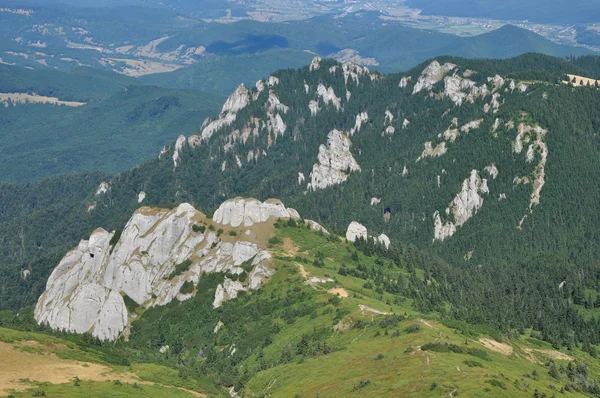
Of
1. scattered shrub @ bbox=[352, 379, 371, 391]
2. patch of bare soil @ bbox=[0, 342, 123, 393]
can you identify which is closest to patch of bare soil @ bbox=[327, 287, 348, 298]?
scattered shrub @ bbox=[352, 379, 371, 391]

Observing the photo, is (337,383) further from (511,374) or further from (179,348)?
(179,348)

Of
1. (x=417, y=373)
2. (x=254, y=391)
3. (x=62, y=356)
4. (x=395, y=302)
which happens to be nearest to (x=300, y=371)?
(x=254, y=391)

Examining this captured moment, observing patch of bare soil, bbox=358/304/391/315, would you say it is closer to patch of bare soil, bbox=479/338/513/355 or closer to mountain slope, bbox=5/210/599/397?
mountain slope, bbox=5/210/599/397

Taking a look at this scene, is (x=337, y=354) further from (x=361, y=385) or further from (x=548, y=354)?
(x=548, y=354)

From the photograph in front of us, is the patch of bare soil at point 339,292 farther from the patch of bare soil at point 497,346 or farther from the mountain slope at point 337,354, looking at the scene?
the patch of bare soil at point 497,346

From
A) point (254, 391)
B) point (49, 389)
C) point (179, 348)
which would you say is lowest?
point (179, 348)

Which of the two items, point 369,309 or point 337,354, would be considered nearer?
point 337,354

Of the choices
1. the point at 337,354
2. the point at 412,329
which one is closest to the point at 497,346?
the point at 412,329

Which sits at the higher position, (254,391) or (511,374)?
(511,374)
